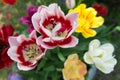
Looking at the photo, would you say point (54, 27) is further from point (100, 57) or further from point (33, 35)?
point (100, 57)

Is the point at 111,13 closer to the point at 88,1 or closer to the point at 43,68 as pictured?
the point at 88,1

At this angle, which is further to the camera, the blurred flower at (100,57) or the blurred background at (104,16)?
the blurred background at (104,16)

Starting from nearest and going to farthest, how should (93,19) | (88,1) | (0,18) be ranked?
(93,19)
(88,1)
(0,18)

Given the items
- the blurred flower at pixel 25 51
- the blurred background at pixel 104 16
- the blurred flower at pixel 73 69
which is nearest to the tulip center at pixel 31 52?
the blurred flower at pixel 25 51

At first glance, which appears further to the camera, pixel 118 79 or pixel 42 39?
pixel 118 79

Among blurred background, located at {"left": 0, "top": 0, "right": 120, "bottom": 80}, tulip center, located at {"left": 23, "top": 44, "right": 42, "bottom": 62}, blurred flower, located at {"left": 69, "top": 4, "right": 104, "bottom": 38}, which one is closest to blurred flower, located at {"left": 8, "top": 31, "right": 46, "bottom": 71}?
tulip center, located at {"left": 23, "top": 44, "right": 42, "bottom": 62}

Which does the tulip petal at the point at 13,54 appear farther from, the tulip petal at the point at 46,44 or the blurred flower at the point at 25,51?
the tulip petal at the point at 46,44

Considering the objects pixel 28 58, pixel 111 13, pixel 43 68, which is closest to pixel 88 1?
pixel 111 13
